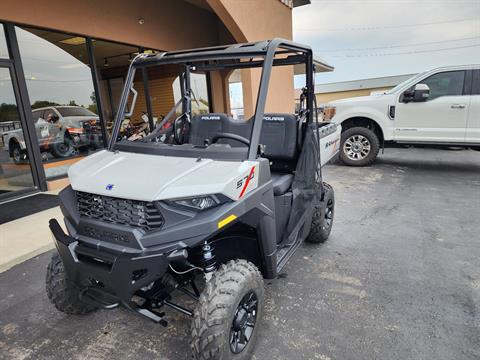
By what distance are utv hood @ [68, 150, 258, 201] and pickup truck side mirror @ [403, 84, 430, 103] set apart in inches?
240

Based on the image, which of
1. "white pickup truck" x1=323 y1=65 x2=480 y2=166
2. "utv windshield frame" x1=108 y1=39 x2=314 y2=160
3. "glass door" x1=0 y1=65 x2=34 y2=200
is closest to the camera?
"utv windshield frame" x1=108 y1=39 x2=314 y2=160

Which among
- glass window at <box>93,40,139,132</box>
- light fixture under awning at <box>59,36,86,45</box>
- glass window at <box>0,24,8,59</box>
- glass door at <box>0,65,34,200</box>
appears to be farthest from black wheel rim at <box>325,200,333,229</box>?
light fixture under awning at <box>59,36,86,45</box>

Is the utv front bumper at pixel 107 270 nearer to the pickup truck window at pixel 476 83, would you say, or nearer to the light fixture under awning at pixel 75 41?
the light fixture under awning at pixel 75 41

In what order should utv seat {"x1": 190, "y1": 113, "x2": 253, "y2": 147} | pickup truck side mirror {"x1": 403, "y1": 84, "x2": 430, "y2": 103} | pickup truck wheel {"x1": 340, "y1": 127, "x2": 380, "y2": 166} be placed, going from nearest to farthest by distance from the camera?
utv seat {"x1": 190, "y1": 113, "x2": 253, "y2": 147} → pickup truck side mirror {"x1": 403, "y1": 84, "x2": 430, "y2": 103} → pickup truck wheel {"x1": 340, "y1": 127, "x2": 380, "y2": 166}

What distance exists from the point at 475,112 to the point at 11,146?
28.0 feet

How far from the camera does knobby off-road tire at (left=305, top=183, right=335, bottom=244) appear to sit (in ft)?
11.4

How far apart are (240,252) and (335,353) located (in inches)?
34.4

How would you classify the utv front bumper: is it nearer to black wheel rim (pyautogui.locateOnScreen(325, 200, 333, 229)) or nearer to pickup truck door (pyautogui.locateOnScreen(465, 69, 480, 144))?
black wheel rim (pyautogui.locateOnScreen(325, 200, 333, 229))

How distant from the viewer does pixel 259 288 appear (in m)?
2.13

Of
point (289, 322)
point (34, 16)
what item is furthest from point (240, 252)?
point (34, 16)

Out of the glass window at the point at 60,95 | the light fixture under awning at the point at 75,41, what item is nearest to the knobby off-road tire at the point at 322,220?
the glass window at the point at 60,95

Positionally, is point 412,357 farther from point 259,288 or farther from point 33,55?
point 33,55

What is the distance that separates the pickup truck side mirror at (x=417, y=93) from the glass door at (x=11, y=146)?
730 cm

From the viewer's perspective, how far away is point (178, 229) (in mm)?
1748
